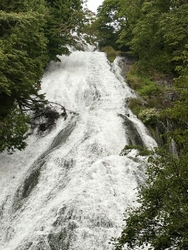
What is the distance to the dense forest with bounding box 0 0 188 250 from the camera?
6.82m

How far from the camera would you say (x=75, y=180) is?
1302cm

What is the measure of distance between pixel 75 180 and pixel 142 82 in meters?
14.9

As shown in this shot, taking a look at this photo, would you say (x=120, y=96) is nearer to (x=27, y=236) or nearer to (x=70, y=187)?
(x=70, y=187)

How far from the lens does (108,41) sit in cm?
4066

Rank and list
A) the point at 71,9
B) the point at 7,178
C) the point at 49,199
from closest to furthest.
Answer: the point at 49,199 < the point at 7,178 < the point at 71,9

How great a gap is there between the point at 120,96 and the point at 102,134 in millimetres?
6788

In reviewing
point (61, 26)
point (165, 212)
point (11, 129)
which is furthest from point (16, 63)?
point (61, 26)

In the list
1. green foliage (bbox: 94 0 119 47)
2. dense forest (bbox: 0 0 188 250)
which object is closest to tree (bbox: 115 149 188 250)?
dense forest (bbox: 0 0 188 250)

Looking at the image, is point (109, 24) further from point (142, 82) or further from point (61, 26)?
point (142, 82)

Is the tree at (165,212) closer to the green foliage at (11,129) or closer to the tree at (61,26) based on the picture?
the green foliage at (11,129)

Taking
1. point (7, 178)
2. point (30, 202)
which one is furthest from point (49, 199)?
point (7, 178)

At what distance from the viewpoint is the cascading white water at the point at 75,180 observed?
34.8 ft

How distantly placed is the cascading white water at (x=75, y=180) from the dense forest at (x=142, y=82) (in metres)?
0.92

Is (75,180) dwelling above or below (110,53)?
below
